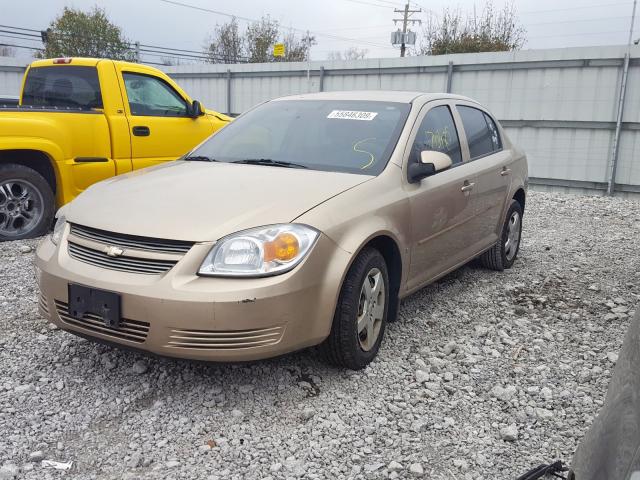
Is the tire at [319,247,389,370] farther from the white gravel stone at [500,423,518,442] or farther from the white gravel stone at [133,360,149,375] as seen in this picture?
the white gravel stone at [133,360,149,375]

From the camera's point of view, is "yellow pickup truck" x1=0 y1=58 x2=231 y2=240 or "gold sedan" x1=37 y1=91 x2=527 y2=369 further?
"yellow pickup truck" x1=0 y1=58 x2=231 y2=240

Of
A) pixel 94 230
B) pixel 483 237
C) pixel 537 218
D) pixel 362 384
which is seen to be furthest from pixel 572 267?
pixel 94 230

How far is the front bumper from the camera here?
8.84 ft

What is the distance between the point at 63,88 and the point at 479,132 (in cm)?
454

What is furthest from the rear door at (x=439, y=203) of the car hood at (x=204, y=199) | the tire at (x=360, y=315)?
the car hood at (x=204, y=199)

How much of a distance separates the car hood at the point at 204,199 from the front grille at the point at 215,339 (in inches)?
17.3

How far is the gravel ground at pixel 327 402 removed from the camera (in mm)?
2600

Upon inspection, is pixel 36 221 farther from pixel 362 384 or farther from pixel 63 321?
pixel 362 384

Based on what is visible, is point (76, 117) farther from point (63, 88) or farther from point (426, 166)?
point (426, 166)

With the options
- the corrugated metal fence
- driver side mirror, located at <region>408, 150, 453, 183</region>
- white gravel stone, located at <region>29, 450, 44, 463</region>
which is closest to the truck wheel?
white gravel stone, located at <region>29, 450, 44, 463</region>

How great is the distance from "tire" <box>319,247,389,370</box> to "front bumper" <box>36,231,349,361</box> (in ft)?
0.61

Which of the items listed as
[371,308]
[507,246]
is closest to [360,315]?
[371,308]

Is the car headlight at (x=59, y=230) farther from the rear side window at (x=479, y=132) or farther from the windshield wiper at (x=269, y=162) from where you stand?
the rear side window at (x=479, y=132)

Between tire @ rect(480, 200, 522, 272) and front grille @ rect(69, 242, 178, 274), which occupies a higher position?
front grille @ rect(69, 242, 178, 274)
